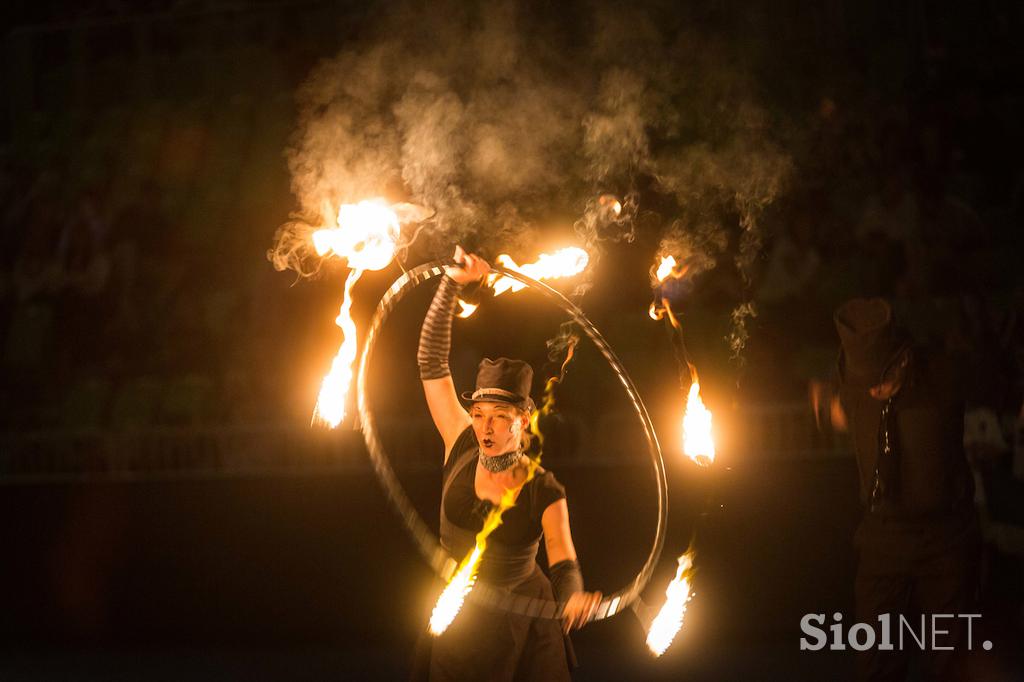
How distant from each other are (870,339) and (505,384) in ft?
5.12

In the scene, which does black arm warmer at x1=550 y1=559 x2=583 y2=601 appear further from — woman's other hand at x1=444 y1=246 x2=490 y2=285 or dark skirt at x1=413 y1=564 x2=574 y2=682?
woman's other hand at x1=444 y1=246 x2=490 y2=285

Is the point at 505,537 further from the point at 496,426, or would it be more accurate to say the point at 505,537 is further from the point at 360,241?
the point at 360,241

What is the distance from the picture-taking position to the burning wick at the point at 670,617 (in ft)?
14.5

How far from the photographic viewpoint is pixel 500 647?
14.6 feet

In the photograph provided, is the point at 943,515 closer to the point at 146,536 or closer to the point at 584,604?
the point at 584,604

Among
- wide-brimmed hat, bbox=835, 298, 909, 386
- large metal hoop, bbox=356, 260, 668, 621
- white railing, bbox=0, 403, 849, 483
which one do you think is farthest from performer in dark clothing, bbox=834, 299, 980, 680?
white railing, bbox=0, 403, 849, 483

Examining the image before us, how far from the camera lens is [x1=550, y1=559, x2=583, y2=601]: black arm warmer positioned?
435 cm

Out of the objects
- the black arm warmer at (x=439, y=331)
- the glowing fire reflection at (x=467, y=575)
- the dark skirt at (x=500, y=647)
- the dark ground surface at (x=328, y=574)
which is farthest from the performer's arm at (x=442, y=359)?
the dark ground surface at (x=328, y=574)

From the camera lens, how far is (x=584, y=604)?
4258mm

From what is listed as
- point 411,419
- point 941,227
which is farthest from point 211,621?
point 941,227

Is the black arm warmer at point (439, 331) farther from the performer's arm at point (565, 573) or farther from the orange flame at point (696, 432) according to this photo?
the orange flame at point (696, 432)

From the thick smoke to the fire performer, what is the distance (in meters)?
2.28

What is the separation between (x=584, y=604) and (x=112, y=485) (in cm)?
492

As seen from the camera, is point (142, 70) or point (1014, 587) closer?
point (1014, 587)
